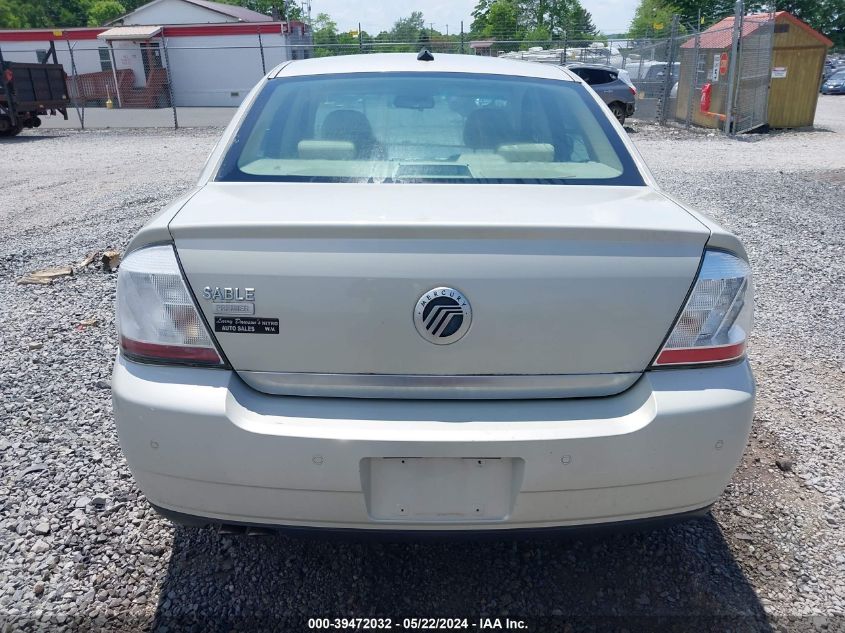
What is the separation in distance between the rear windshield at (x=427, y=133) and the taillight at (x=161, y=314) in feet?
2.08

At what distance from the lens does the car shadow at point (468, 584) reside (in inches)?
84.7

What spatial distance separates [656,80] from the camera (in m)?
20.8

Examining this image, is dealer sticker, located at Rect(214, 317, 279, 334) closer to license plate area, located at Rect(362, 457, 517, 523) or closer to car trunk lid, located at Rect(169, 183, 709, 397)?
car trunk lid, located at Rect(169, 183, 709, 397)

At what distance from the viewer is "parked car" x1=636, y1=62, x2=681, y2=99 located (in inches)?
798

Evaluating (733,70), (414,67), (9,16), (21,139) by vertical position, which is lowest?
(21,139)

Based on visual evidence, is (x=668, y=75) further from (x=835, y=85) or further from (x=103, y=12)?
(x=103, y=12)

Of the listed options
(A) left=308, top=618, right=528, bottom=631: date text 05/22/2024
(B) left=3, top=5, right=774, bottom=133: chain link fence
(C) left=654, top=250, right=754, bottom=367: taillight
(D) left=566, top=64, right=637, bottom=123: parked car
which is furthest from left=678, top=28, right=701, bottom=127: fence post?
(A) left=308, top=618, right=528, bottom=631: date text 05/22/2024

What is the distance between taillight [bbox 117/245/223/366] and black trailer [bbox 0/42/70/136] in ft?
62.8

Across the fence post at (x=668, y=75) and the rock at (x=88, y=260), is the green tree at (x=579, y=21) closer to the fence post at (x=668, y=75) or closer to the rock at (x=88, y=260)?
the fence post at (x=668, y=75)

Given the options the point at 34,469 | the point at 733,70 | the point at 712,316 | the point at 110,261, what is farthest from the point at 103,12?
the point at 712,316

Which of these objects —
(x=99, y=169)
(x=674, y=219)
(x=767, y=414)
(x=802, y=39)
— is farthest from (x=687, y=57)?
(x=674, y=219)

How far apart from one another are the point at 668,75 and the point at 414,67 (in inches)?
739

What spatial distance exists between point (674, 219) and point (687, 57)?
19.4 m

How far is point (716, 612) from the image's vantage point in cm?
217
